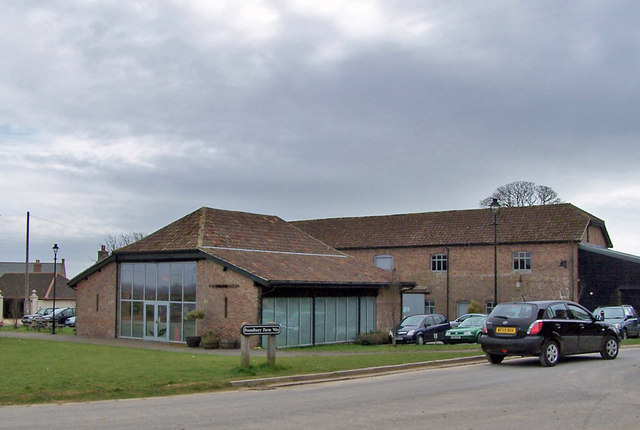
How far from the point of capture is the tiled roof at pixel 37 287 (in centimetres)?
7700

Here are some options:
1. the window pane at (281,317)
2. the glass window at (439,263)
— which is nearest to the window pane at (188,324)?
the window pane at (281,317)

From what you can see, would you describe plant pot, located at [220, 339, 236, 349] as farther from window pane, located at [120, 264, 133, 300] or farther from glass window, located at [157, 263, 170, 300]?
window pane, located at [120, 264, 133, 300]

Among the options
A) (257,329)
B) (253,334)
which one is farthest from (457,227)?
(253,334)

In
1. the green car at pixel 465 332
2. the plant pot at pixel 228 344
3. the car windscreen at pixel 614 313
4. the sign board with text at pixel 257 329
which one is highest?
the sign board with text at pixel 257 329

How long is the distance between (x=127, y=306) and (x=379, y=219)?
2711 cm

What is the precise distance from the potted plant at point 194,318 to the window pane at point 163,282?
2.54 metres

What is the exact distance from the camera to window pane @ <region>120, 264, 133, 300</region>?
112 ft

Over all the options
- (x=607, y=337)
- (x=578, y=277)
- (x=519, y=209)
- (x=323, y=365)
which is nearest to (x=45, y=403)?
(x=323, y=365)

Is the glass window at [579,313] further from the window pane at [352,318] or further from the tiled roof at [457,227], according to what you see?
the tiled roof at [457,227]

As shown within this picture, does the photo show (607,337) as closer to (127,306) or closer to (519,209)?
(127,306)

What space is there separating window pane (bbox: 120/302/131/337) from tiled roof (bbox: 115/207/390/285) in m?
2.60

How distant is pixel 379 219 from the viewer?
187 ft

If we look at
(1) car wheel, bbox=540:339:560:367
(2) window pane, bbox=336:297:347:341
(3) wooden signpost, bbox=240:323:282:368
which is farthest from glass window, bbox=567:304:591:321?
(2) window pane, bbox=336:297:347:341

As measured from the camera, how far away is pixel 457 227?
52.0m
